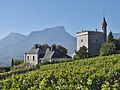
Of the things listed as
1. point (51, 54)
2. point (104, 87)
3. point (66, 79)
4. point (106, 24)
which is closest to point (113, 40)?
point (51, 54)

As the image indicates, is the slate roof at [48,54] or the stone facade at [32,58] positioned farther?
the stone facade at [32,58]

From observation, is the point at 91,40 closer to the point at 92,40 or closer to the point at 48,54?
the point at 92,40

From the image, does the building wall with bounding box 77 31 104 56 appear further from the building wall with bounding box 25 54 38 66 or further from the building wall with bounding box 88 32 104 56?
the building wall with bounding box 25 54 38 66

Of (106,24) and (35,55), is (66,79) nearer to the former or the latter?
(35,55)

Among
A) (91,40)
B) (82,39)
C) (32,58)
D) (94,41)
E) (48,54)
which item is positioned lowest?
(32,58)

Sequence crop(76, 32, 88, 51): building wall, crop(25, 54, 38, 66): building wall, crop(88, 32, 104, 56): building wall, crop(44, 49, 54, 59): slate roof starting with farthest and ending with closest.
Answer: crop(76, 32, 88, 51): building wall, crop(88, 32, 104, 56): building wall, crop(25, 54, 38, 66): building wall, crop(44, 49, 54, 59): slate roof

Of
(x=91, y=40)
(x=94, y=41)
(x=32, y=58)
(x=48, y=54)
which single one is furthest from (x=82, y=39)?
(x=48, y=54)

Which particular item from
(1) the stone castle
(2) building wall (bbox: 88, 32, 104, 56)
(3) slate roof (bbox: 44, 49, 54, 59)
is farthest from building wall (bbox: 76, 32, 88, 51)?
(3) slate roof (bbox: 44, 49, 54, 59)

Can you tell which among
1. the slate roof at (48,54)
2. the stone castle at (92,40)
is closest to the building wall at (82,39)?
the stone castle at (92,40)

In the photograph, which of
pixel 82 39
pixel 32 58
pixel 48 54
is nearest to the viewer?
pixel 48 54

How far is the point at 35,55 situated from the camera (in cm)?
8575

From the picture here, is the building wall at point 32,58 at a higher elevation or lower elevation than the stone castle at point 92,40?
lower

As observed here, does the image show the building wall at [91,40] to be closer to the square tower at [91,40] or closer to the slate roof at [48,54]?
the square tower at [91,40]

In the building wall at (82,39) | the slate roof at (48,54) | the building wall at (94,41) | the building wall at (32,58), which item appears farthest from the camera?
the building wall at (82,39)
